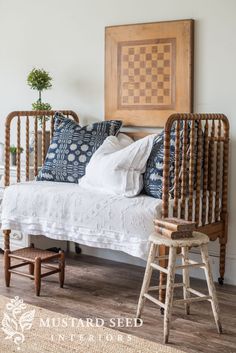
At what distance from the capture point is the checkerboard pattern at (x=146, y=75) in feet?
12.7

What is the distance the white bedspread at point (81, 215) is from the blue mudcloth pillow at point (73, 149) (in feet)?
0.35

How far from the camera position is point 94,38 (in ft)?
13.9

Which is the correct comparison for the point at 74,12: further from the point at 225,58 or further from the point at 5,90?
the point at 225,58

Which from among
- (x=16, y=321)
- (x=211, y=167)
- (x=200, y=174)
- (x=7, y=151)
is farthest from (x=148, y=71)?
(x=16, y=321)

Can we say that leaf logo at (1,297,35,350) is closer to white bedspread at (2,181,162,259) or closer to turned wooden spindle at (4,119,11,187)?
white bedspread at (2,181,162,259)

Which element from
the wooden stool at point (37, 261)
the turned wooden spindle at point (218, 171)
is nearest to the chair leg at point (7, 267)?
the wooden stool at point (37, 261)

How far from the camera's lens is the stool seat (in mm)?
2748

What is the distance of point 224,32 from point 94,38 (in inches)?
40.8

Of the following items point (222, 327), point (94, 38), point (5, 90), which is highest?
point (94, 38)

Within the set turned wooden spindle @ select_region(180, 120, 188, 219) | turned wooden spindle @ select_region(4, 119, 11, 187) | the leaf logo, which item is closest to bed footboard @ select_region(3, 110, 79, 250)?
turned wooden spindle @ select_region(4, 119, 11, 187)

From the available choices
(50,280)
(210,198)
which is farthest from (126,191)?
(50,280)

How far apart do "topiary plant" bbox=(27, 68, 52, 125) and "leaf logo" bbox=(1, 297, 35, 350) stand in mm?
1616

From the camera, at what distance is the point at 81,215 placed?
3.36 meters

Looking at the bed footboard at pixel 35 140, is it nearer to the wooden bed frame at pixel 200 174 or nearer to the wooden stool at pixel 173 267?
the wooden bed frame at pixel 200 174
